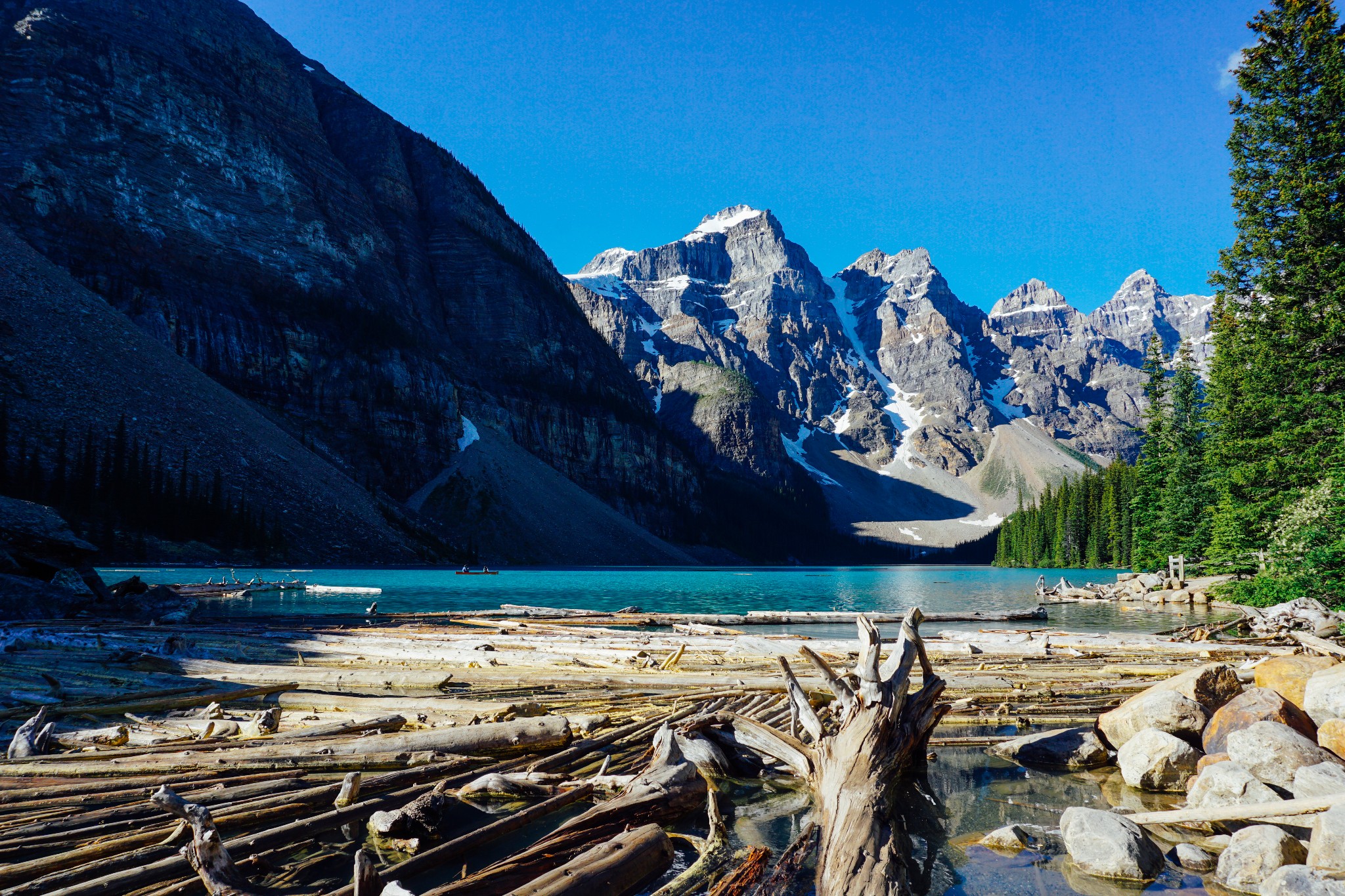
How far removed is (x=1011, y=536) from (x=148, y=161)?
167 metres

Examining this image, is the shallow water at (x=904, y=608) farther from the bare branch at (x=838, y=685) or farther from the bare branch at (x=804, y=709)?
the bare branch at (x=838, y=685)

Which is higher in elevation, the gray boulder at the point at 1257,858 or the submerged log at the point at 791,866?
the gray boulder at the point at 1257,858

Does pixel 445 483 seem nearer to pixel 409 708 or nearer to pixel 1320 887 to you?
pixel 409 708

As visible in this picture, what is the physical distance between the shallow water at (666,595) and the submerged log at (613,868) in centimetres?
2076

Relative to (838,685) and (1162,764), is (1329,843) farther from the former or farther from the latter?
(838,685)

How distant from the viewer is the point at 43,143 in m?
101

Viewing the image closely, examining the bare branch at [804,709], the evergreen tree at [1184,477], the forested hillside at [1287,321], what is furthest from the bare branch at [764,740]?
the evergreen tree at [1184,477]

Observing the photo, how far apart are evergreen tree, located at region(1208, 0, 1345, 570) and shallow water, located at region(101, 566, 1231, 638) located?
7.53m

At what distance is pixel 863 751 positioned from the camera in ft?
23.6

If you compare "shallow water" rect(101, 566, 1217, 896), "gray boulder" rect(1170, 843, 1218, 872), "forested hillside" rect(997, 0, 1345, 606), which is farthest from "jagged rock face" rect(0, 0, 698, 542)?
"gray boulder" rect(1170, 843, 1218, 872)

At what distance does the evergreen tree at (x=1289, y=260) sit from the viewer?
26.2m

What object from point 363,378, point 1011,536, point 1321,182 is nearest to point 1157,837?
point 1321,182

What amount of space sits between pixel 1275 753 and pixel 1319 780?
80 cm

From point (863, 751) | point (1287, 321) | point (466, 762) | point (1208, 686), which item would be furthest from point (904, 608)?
point (466, 762)
